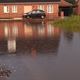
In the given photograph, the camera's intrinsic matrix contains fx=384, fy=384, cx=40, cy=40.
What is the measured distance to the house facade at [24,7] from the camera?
222ft

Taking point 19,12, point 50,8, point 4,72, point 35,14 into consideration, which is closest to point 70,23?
point 35,14

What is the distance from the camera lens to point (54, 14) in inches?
2709

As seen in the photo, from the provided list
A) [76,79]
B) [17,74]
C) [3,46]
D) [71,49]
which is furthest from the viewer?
[3,46]

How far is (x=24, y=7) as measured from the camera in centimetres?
6800

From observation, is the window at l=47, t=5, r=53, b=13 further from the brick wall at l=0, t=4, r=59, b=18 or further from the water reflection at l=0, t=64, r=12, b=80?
the water reflection at l=0, t=64, r=12, b=80

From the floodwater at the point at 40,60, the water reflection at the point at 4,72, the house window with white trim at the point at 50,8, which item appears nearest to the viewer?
the water reflection at the point at 4,72

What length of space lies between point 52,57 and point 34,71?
4.33 m

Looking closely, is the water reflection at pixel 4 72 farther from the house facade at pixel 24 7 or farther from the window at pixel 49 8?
the window at pixel 49 8

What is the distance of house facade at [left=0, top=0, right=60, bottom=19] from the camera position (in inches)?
2662

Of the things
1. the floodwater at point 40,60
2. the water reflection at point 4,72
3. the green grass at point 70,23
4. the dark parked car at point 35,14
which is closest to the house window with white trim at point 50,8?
the dark parked car at point 35,14

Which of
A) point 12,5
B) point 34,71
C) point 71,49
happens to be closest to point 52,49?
point 71,49

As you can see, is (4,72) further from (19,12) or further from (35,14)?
(19,12)

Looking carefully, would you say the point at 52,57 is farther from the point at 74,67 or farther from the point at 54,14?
the point at 54,14

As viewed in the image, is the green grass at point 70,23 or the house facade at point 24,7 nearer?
the green grass at point 70,23
